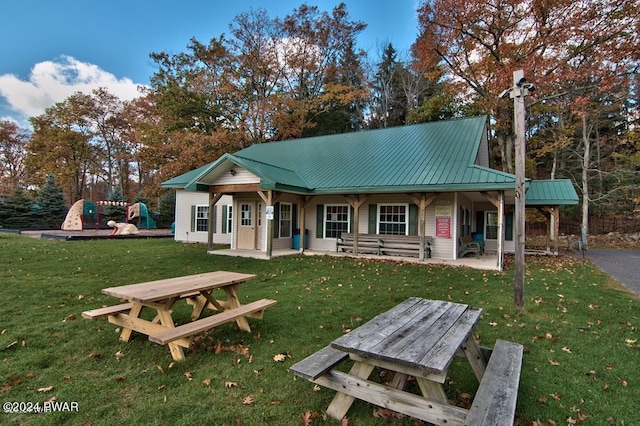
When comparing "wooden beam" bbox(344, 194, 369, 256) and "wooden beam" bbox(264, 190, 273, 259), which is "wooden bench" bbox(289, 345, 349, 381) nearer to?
"wooden beam" bbox(264, 190, 273, 259)

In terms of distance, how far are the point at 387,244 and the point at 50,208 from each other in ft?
81.1

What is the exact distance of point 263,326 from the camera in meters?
4.55

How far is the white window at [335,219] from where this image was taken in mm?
12961

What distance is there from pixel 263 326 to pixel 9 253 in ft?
30.7

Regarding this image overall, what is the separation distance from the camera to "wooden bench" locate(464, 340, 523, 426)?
6.54 ft

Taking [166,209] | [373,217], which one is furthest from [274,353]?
[166,209]

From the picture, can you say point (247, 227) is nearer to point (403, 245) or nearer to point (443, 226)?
point (403, 245)

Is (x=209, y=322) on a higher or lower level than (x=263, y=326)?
higher

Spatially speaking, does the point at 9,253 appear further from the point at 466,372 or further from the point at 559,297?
the point at 559,297

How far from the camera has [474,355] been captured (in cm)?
314

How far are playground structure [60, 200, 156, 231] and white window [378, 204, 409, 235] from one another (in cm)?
1812


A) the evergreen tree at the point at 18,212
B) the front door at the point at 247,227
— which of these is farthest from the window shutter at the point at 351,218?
the evergreen tree at the point at 18,212

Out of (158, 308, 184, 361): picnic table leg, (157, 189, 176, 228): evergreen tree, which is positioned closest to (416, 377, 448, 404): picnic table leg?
(158, 308, 184, 361): picnic table leg

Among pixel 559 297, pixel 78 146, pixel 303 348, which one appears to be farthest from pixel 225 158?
pixel 78 146
